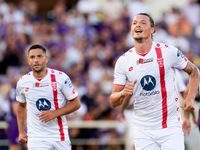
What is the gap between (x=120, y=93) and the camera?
6.21 m

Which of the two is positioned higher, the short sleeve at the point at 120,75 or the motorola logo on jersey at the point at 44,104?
the short sleeve at the point at 120,75

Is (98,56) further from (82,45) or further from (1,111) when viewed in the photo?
(1,111)

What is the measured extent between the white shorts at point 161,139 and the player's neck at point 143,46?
115cm

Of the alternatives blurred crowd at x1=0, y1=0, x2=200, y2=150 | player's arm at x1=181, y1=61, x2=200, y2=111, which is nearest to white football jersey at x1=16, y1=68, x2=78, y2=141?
player's arm at x1=181, y1=61, x2=200, y2=111

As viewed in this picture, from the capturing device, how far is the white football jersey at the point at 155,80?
6.51 metres

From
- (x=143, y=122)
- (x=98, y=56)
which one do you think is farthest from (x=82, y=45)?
(x=143, y=122)

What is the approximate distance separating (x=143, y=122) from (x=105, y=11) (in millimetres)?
12445

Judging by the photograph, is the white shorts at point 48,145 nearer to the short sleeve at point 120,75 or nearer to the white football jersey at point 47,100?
the white football jersey at point 47,100

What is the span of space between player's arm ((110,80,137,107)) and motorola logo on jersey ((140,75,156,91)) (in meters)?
0.35

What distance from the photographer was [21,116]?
25.1ft

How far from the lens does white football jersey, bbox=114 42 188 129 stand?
6.51 m

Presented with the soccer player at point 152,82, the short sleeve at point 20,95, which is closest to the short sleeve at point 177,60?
the soccer player at point 152,82

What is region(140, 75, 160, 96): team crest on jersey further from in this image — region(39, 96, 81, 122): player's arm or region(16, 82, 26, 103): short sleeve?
region(16, 82, 26, 103): short sleeve

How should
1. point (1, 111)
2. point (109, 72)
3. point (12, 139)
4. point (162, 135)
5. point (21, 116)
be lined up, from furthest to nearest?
point (109, 72) < point (1, 111) < point (12, 139) < point (21, 116) < point (162, 135)
